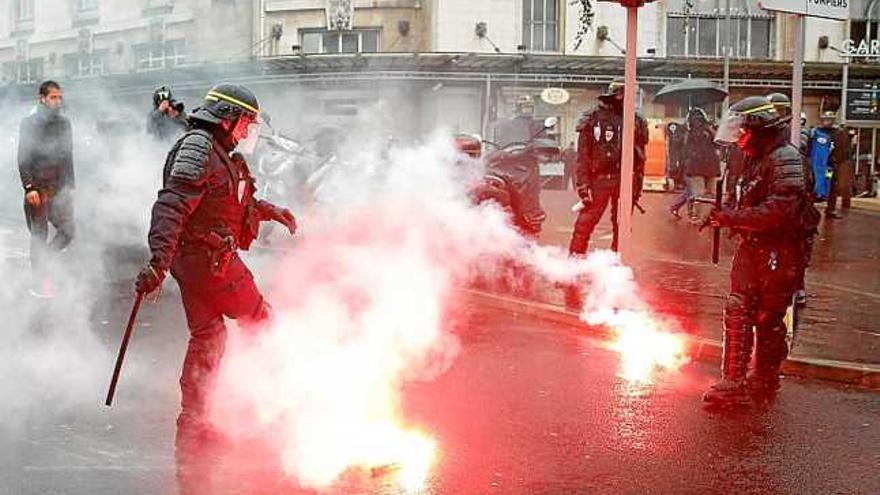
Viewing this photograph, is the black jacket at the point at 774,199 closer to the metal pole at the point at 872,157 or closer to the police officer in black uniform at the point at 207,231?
the police officer in black uniform at the point at 207,231

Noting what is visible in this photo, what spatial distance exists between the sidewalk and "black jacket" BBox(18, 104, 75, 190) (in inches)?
173

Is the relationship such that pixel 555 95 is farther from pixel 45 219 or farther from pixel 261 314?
pixel 261 314

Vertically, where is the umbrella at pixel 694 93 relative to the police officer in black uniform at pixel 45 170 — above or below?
above

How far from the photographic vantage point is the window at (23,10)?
13.8 metres

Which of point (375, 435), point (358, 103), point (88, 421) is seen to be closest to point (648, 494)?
point (375, 435)

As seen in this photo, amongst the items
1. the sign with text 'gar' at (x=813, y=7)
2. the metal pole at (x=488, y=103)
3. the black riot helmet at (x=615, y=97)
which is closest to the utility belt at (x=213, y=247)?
the sign with text 'gar' at (x=813, y=7)

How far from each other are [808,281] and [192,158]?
7.67 meters

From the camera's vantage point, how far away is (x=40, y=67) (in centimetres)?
1476

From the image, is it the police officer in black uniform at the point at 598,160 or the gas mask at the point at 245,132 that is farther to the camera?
the police officer in black uniform at the point at 598,160

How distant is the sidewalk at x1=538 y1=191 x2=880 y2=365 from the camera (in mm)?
7820

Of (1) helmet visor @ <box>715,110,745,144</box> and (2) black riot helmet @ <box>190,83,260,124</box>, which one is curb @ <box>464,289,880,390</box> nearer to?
(1) helmet visor @ <box>715,110,745,144</box>

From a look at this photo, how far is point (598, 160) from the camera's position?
1020cm

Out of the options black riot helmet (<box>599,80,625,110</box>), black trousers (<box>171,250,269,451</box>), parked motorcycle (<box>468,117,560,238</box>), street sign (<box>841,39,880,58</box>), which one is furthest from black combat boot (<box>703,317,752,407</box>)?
street sign (<box>841,39,880,58</box>)

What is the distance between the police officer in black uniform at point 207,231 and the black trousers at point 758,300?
265 centimetres
